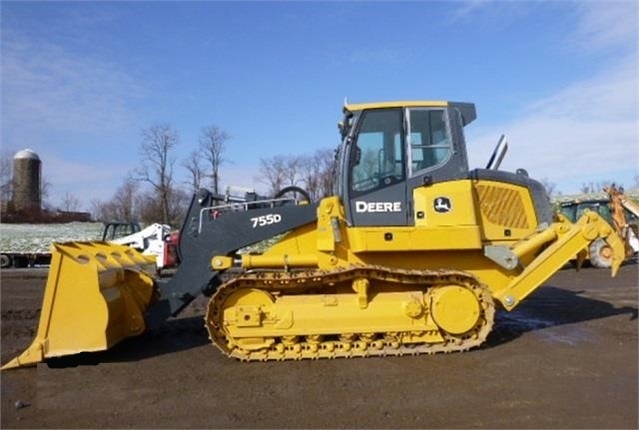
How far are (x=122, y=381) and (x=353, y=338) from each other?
273 cm

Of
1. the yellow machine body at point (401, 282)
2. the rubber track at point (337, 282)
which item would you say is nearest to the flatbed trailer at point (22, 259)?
the rubber track at point (337, 282)

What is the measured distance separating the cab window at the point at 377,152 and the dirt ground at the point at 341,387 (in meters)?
2.26

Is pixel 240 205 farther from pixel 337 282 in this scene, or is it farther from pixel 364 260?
pixel 364 260

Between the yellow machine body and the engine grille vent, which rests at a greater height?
the engine grille vent

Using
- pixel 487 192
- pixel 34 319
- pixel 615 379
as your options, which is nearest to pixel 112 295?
pixel 34 319

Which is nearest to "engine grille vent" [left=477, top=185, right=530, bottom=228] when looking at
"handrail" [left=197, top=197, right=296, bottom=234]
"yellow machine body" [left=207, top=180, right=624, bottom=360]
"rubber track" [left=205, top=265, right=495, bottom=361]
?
"yellow machine body" [left=207, top=180, right=624, bottom=360]

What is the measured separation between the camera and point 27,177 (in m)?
73.9

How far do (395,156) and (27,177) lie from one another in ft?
249

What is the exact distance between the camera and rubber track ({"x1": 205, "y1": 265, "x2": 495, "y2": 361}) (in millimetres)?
7273

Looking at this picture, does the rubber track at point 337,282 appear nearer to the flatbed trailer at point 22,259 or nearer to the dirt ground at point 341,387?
the dirt ground at point 341,387

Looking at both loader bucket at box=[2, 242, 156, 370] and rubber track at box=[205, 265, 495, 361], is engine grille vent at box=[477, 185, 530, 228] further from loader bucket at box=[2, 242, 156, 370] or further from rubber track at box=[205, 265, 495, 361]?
loader bucket at box=[2, 242, 156, 370]

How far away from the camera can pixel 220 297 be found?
24.1 feet

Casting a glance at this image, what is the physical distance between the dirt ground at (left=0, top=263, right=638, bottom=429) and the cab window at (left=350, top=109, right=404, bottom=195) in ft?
7.43

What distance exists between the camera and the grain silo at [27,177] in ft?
236
